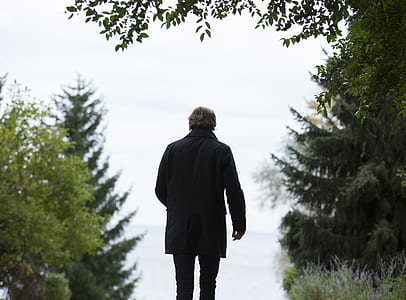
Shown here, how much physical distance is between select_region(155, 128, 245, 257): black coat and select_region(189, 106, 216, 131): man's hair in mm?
99

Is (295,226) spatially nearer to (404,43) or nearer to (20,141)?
(20,141)

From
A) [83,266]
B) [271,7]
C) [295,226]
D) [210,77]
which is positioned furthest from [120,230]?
[210,77]

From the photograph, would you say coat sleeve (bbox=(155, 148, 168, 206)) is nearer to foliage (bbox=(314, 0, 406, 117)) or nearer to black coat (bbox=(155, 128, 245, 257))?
black coat (bbox=(155, 128, 245, 257))

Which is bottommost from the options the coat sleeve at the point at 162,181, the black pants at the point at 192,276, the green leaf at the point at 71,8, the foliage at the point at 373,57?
the black pants at the point at 192,276

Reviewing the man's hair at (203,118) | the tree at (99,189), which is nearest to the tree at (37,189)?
the man's hair at (203,118)

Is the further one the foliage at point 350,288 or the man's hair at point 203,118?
the foliage at point 350,288

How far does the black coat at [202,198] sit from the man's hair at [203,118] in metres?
0.10

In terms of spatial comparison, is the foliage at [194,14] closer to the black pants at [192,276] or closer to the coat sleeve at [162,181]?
the coat sleeve at [162,181]

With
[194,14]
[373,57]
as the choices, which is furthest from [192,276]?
[373,57]

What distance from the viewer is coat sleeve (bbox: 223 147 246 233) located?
3.96m

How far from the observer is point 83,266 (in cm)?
2181

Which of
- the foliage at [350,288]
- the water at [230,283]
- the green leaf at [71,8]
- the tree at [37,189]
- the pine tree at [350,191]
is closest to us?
the green leaf at [71,8]

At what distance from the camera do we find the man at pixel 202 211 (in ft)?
13.0

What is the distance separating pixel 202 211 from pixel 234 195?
8.9 inches
